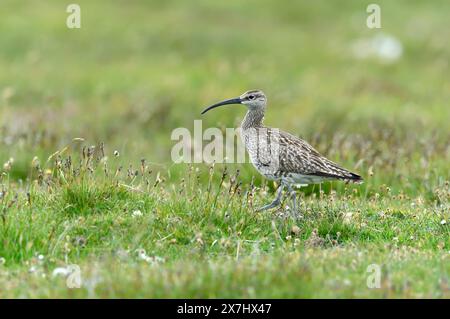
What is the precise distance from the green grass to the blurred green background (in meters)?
0.07

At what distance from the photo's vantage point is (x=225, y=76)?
2330 cm

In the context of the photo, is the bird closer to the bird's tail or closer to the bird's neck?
the bird's tail

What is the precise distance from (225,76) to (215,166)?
897 cm

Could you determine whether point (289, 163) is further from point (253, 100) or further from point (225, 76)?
point (225, 76)

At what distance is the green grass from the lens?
7.96 metres

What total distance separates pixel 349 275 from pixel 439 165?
21.1 feet

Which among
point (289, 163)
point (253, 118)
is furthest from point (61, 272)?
point (253, 118)

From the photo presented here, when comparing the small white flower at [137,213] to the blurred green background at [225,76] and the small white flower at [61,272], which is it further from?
the blurred green background at [225,76]

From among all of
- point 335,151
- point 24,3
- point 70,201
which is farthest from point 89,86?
point 70,201

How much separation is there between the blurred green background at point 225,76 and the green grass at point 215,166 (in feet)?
0.24

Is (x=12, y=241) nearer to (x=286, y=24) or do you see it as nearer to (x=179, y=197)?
(x=179, y=197)

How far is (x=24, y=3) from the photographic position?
29.0 meters

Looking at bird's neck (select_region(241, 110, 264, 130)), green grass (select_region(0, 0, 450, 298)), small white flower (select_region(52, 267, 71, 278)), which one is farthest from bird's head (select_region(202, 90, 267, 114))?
small white flower (select_region(52, 267, 71, 278))

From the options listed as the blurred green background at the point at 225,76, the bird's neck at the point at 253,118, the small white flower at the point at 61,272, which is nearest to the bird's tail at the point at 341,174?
the bird's neck at the point at 253,118
